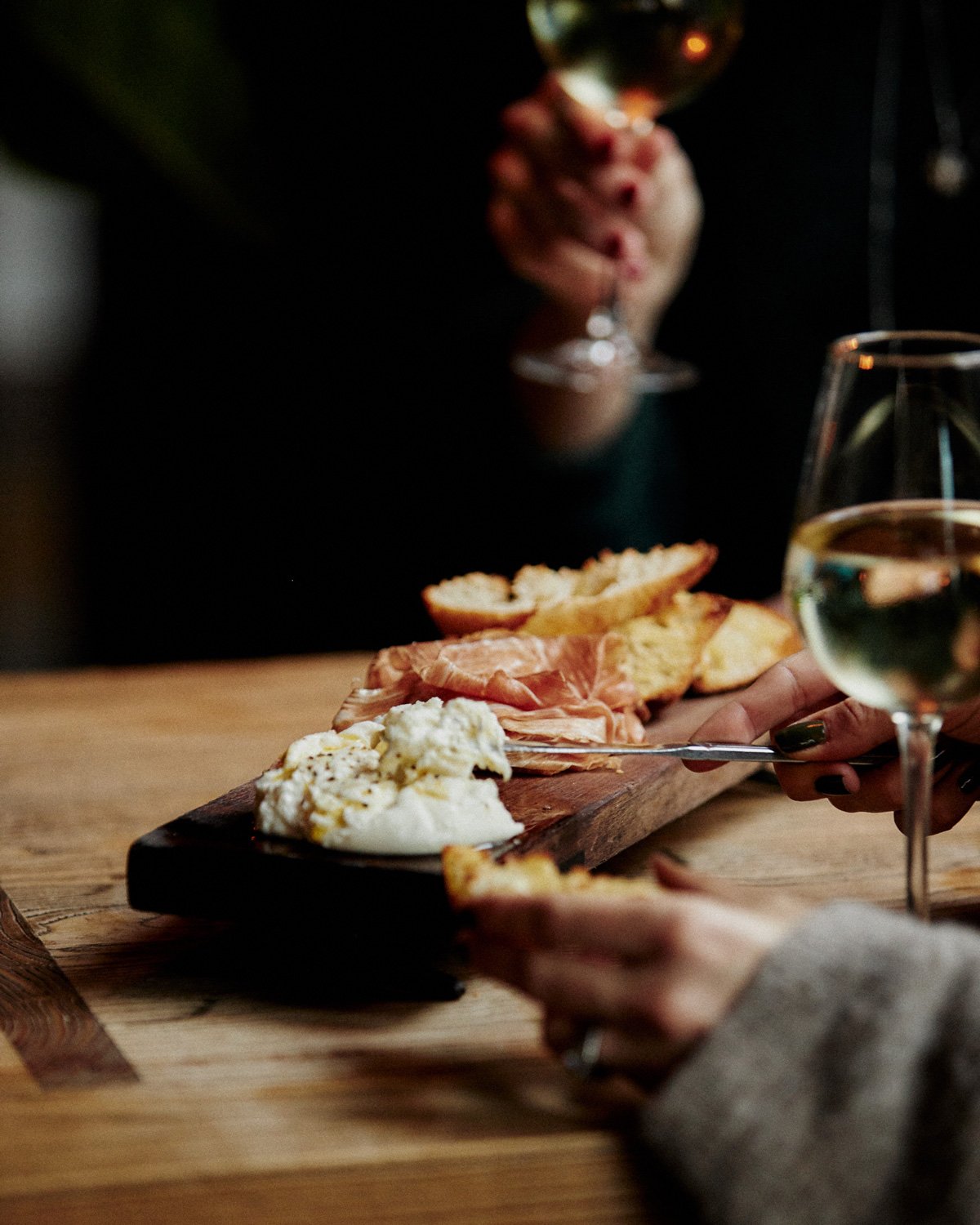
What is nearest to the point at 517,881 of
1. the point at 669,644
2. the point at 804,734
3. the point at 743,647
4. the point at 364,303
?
the point at 804,734

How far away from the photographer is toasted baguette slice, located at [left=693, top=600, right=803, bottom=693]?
1.12m

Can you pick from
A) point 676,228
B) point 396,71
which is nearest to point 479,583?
point 676,228

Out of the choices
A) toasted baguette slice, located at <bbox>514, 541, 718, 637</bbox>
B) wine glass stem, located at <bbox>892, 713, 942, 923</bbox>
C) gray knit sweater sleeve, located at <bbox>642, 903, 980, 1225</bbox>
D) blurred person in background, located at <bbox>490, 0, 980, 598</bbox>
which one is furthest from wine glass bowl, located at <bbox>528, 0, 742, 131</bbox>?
gray knit sweater sleeve, located at <bbox>642, 903, 980, 1225</bbox>

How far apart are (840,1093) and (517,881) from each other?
17cm

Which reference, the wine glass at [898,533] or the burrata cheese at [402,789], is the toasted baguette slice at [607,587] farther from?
the wine glass at [898,533]

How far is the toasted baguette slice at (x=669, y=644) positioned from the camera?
1.04 metres

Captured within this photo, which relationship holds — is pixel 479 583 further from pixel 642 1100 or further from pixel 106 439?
pixel 106 439

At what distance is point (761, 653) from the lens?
1.17 meters

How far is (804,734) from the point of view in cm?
86

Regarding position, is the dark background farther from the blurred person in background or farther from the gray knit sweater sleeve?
the gray knit sweater sleeve

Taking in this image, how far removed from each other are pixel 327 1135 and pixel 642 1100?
0.14m

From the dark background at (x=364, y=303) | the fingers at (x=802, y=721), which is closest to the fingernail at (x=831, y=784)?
the fingers at (x=802, y=721)

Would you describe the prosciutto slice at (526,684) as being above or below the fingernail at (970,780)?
above

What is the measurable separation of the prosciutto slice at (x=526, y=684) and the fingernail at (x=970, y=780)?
0.71 ft
